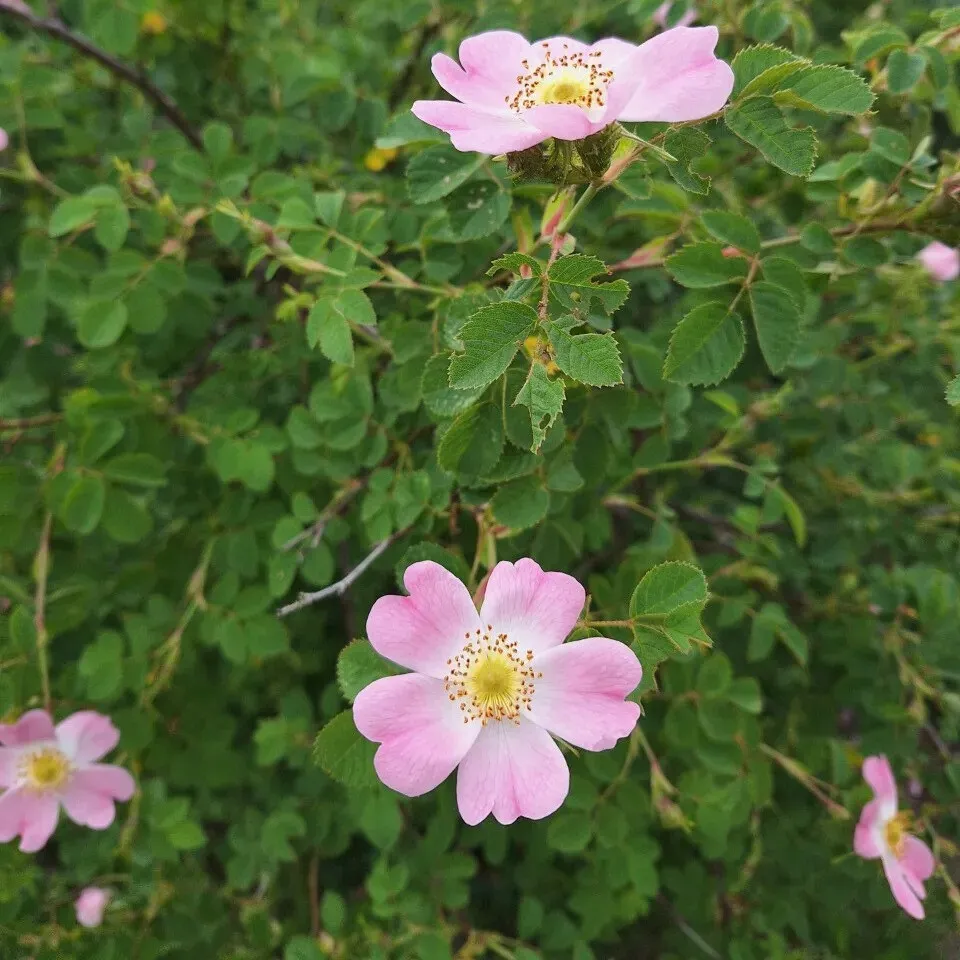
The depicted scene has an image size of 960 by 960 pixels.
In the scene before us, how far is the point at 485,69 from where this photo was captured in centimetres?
89

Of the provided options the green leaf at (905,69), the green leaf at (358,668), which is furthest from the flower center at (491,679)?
the green leaf at (905,69)

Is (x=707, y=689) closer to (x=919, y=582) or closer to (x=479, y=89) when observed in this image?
(x=919, y=582)

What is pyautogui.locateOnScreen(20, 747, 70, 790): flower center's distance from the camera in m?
1.26

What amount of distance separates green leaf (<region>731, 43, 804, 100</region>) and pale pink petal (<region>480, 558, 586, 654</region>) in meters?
0.58

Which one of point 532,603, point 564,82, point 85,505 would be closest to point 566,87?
point 564,82

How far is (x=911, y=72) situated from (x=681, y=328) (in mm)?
613

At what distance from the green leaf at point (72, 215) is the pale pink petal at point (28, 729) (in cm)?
84

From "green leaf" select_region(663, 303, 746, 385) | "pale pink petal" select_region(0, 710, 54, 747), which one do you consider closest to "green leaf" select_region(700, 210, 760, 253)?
"green leaf" select_region(663, 303, 746, 385)

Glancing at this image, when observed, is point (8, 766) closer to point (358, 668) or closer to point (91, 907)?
point (91, 907)

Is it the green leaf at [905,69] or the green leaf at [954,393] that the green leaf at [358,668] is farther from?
the green leaf at [905,69]

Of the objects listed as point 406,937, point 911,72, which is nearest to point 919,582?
point 911,72

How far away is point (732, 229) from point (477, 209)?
367 mm

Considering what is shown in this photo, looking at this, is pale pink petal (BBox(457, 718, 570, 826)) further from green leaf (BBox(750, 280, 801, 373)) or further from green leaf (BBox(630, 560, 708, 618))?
green leaf (BBox(750, 280, 801, 373))

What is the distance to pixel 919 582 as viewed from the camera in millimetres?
1705
